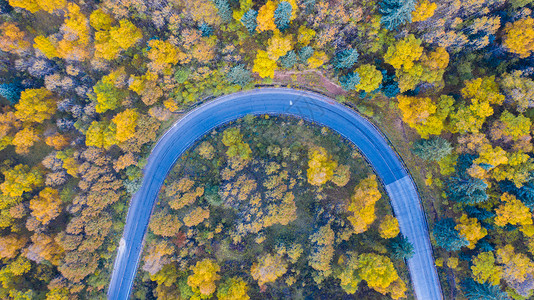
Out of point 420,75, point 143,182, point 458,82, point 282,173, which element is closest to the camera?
point 420,75

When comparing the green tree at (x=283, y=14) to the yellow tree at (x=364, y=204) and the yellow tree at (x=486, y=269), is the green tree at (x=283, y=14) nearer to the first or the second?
the yellow tree at (x=364, y=204)

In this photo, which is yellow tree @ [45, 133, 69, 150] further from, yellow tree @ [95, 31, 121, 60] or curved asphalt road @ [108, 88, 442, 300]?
yellow tree @ [95, 31, 121, 60]

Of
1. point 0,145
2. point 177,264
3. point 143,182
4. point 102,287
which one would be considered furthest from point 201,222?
point 0,145

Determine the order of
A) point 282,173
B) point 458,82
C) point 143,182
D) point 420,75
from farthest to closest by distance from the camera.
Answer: point 143,182 < point 282,173 < point 458,82 < point 420,75

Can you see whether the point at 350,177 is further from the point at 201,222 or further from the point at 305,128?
the point at 201,222

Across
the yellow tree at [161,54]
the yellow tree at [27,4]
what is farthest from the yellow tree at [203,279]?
the yellow tree at [27,4]

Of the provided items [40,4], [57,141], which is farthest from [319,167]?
[40,4]
